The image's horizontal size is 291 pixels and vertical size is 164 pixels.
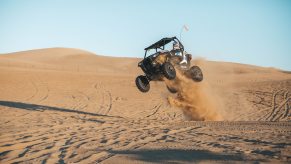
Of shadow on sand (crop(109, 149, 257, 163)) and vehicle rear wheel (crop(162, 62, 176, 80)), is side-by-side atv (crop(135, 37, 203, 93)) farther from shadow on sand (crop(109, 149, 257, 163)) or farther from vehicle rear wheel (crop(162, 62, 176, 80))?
shadow on sand (crop(109, 149, 257, 163))

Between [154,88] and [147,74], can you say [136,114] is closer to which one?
[147,74]

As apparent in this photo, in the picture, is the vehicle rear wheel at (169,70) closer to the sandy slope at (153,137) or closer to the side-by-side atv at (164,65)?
the side-by-side atv at (164,65)

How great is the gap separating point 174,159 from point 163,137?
241 centimetres

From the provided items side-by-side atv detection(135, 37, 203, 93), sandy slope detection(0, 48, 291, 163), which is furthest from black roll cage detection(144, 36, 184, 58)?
sandy slope detection(0, 48, 291, 163)

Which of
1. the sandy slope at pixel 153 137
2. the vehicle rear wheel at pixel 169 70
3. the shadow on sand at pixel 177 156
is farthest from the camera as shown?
the vehicle rear wheel at pixel 169 70

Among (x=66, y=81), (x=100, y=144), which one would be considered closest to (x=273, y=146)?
(x=100, y=144)

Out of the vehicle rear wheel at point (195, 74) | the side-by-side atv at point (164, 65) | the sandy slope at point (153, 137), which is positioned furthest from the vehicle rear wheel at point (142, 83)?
the sandy slope at point (153, 137)

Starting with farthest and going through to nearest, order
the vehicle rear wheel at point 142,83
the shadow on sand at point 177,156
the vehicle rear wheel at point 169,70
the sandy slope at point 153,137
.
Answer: the vehicle rear wheel at point 142,83
the vehicle rear wheel at point 169,70
the sandy slope at point 153,137
the shadow on sand at point 177,156

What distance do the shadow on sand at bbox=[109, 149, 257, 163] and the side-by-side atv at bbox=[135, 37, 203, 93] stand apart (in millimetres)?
5824

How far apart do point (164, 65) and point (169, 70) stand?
0.26 metres

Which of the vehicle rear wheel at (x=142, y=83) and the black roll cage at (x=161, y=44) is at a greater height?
the black roll cage at (x=161, y=44)

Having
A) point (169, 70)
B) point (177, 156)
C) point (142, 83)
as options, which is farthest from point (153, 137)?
point (142, 83)

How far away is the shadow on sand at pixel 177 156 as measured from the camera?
5527 millimetres

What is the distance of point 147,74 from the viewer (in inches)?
510
